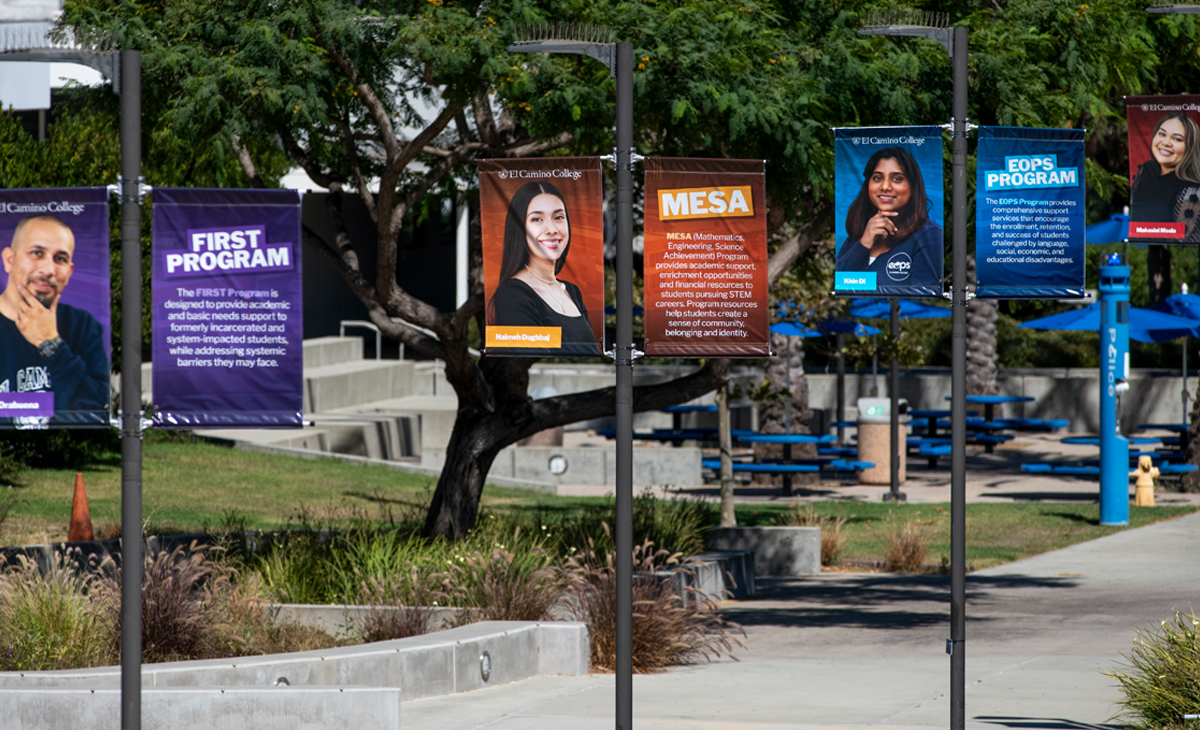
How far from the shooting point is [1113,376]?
20875mm

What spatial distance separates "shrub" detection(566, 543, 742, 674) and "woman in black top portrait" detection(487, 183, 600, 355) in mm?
3774

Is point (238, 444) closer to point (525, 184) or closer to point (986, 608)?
point (986, 608)

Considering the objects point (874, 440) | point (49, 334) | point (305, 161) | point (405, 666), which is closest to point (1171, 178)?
point (405, 666)

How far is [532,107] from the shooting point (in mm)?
11906

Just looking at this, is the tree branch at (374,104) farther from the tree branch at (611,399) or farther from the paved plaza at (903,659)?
the paved plaza at (903,659)

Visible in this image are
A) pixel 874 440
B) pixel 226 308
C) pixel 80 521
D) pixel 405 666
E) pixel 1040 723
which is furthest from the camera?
pixel 874 440

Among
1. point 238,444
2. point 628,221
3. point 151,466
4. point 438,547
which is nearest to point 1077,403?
point 238,444

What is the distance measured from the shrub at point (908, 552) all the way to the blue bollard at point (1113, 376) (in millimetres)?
4436

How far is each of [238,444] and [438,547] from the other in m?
13.1

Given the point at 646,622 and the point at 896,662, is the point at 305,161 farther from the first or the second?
the point at 896,662

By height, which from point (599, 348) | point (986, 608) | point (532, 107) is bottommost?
point (986, 608)

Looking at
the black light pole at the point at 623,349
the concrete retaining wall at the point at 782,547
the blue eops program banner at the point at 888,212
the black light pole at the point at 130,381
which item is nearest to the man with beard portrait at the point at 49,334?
the black light pole at the point at 130,381

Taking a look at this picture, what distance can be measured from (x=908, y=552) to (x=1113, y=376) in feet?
19.4

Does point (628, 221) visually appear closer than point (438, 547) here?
Yes
